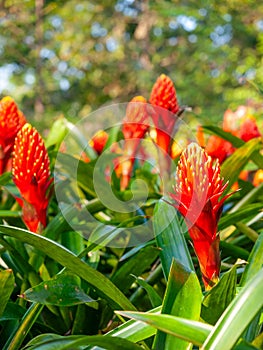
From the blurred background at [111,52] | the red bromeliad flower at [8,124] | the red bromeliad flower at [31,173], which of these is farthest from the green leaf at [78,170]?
the blurred background at [111,52]

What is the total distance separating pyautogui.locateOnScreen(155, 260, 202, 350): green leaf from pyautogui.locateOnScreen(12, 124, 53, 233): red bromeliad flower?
0.48 m

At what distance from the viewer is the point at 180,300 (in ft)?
2.49

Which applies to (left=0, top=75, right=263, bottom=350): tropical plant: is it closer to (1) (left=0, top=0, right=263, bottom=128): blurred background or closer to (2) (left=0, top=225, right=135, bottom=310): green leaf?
(2) (left=0, top=225, right=135, bottom=310): green leaf

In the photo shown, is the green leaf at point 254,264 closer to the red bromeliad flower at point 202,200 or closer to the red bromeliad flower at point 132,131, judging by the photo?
the red bromeliad flower at point 202,200

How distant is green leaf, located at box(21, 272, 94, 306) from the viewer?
85 cm

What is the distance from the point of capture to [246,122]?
5.94 ft

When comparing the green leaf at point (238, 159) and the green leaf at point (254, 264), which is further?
the green leaf at point (238, 159)

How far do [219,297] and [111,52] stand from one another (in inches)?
451

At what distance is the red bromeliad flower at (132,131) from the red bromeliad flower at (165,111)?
49 mm

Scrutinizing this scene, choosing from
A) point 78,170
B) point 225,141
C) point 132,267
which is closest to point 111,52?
point 225,141

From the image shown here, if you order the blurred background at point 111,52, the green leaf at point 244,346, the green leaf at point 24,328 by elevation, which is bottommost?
the blurred background at point 111,52

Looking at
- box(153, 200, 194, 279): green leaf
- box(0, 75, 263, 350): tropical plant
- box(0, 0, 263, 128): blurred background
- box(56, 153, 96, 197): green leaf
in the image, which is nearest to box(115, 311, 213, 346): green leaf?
box(0, 75, 263, 350): tropical plant

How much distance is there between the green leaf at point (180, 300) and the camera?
0.74 m

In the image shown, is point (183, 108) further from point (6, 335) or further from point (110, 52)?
point (110, 52)
